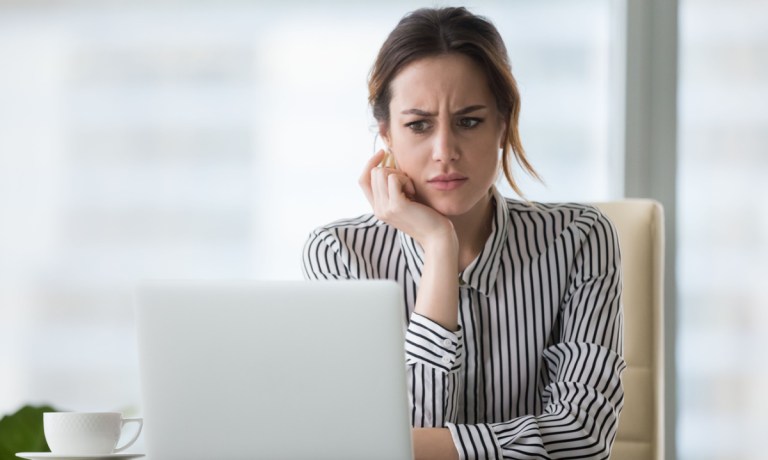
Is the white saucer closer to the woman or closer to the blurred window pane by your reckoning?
the woman

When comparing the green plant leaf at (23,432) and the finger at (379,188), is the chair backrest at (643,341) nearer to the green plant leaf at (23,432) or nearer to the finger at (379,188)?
the finger at (379,188)

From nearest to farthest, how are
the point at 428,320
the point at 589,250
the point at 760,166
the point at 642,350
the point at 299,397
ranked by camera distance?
1. the point at 299,397
2. the point at 428,320
3. the point at 589,250
4. the point at 642,350
5. the point at 760,166

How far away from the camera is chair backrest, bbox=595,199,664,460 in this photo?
177cm

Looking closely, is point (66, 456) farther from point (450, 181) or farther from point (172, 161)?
point (172, 161)

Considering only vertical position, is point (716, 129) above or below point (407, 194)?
above

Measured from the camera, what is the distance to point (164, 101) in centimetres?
263

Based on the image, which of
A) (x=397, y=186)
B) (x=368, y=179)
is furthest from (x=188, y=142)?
(x=397, y=186)

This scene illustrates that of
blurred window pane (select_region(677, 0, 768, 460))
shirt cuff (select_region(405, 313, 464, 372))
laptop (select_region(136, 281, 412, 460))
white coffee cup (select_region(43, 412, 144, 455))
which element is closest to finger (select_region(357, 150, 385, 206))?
shirt cuff (select_region(405, 313, 464, 372))

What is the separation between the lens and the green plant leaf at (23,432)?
1698mm

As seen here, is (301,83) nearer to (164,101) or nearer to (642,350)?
(164,101)

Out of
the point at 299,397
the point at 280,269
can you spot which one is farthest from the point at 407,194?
the point at 280,269

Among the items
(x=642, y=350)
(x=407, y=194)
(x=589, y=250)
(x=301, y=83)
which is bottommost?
(x=642, y=350)

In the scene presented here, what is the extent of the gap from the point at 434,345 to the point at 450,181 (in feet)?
0.97

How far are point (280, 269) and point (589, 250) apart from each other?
1.15 meters
